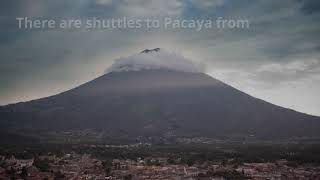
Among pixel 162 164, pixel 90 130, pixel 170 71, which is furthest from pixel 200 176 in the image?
pixel 170 71

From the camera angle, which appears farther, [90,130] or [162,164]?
[90,130]

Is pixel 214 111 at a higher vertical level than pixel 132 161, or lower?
higher

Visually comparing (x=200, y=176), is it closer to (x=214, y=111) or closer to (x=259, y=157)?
(x=259, y=157)

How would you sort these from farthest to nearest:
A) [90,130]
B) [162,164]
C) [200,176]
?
[90,130] < [162,164] < [200,176]

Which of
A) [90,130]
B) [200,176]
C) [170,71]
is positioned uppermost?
[170,71]

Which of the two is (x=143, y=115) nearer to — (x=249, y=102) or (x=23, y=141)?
(x=249, y=102)

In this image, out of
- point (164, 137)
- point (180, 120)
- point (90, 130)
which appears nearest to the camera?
point (164, 137)

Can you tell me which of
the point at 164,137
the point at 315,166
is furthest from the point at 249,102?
the point at 315,166
